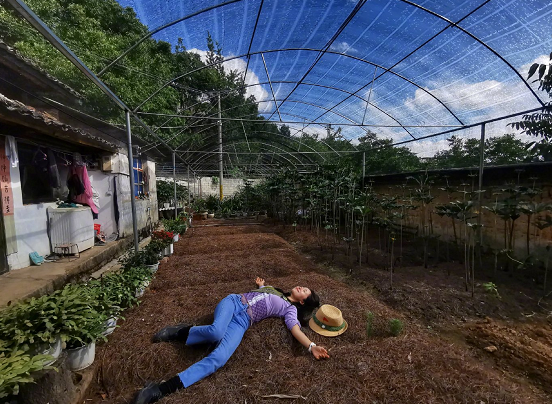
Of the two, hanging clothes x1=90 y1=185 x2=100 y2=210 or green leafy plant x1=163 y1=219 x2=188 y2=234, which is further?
green leafy plant x1=163 y1=219 x2=188 y2=234

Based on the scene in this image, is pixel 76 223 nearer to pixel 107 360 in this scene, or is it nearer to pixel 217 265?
pixel 217 265

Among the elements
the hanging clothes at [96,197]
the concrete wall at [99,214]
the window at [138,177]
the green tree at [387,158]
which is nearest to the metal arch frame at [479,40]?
the green tree at [387,158]

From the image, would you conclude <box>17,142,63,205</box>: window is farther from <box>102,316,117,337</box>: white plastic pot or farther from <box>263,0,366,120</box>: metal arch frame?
<box>263,0,366,120</box>: metal arch frame

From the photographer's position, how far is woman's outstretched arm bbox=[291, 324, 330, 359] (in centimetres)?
224

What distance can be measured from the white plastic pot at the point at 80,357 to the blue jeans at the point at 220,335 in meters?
0.84

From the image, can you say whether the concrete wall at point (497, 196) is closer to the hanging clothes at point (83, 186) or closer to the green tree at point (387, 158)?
the green tree at point (387, 158)

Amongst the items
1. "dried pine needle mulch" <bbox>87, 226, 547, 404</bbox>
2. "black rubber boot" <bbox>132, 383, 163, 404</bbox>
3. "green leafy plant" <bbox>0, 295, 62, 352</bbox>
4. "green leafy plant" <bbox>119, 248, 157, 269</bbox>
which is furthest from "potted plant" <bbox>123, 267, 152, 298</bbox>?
"black rubber boot" <bbox>132, 383, 163, 404</bbox>

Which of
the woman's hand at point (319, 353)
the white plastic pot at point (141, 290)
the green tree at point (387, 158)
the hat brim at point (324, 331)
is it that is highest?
the green tree at point (387, 158)

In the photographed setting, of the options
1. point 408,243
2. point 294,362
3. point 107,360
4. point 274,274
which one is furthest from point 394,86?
point 107,360

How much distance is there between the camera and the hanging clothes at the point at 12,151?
12.7 feet

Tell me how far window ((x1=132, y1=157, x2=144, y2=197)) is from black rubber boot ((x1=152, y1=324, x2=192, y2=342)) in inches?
278

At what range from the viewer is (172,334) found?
2.58m

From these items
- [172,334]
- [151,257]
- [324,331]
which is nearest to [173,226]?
[151,257]

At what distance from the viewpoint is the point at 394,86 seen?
6.55m
